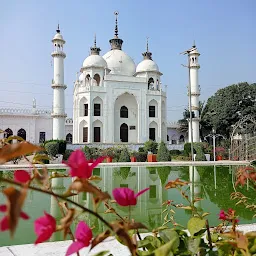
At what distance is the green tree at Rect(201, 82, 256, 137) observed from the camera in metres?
25.5

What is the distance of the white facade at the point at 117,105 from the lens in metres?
23.0

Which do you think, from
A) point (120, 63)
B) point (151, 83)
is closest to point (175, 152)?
point (151, 83)

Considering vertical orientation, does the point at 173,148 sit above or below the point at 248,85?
below

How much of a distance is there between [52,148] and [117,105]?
8.63m

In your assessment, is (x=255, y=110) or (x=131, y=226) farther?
(x=255, y=110)

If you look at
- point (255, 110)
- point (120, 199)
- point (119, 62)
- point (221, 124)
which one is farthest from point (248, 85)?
point (120, 199)

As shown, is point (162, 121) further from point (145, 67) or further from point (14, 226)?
point (14, 226)

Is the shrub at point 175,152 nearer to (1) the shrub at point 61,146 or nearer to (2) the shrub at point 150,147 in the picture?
(2) the shrub at point 150,147

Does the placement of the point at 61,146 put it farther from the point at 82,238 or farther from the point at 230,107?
the point at 82,238

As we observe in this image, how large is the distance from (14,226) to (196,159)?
60.5 feet

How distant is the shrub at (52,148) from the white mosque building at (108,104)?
12.0 feet

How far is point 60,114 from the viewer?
21328 millimetres

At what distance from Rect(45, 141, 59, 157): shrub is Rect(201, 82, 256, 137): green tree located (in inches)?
563

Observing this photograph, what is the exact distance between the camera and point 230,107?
25.6 metres
